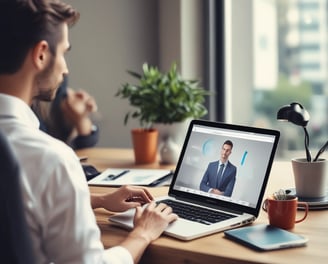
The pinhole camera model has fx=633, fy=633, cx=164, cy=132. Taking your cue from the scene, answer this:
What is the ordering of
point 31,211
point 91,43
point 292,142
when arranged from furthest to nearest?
point 91,43
point 292,142
point 31,211

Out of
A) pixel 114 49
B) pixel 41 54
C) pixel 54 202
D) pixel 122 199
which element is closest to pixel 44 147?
pixel 54 202

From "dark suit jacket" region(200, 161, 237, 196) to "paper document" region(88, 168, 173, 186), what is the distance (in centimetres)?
34

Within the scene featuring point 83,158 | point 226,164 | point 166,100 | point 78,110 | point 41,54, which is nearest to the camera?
point 41,54

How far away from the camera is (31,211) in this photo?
3.99ft

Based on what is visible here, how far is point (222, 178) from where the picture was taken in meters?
1.69

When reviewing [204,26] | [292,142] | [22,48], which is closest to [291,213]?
[22,48]

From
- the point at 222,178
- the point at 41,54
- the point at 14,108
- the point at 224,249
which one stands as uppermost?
the point at 41,54

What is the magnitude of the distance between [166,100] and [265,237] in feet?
3.25

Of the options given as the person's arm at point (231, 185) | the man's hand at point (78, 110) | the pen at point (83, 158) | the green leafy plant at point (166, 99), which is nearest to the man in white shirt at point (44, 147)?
the person's arm at point (231, 185)

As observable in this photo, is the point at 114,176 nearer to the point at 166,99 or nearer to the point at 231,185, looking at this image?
the point at 166,99

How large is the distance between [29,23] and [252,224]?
28.8 inches

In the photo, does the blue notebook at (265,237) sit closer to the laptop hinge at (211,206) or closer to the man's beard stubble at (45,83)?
the laptop hinge at (211,206)

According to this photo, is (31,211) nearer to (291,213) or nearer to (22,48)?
(22,48)

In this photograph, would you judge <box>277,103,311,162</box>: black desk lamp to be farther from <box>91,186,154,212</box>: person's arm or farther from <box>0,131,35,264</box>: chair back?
<box>0,131,35,264</box>: chair back
